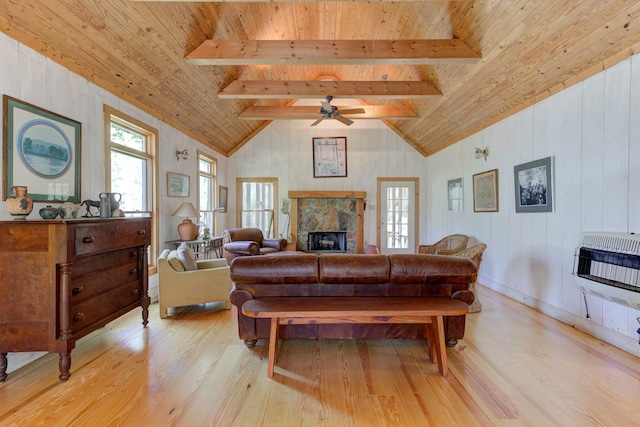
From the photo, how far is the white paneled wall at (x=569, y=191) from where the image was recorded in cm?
242

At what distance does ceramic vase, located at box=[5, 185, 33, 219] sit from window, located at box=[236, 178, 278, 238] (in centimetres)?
498

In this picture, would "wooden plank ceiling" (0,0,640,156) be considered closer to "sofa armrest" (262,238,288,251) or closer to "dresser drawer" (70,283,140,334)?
"dresser drawer" (70,283,140,334)

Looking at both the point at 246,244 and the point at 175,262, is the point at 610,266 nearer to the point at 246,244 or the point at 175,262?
→ the point at 175,262

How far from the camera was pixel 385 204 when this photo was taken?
6844mm

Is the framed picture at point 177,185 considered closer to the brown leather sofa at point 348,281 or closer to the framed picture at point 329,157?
the brown leather sofa at point 348,281

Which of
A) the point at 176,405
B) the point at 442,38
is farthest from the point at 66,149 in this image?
the point at 442,38

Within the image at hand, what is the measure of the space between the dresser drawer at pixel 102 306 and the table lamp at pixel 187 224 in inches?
60.7

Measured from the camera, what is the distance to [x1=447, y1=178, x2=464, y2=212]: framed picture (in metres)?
5.36

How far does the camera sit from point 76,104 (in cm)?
267

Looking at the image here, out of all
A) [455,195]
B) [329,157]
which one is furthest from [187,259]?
[455,195]

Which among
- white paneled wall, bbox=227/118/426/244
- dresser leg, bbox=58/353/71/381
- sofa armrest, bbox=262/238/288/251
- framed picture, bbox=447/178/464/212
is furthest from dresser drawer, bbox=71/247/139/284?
framed picture, bbox=447/178/464/212

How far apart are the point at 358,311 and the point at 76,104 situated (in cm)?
320

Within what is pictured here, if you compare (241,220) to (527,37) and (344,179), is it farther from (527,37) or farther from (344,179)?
(527,37)

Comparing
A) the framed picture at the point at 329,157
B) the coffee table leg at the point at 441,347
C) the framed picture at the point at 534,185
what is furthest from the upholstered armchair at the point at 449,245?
the framed picture at the point at 329,157
